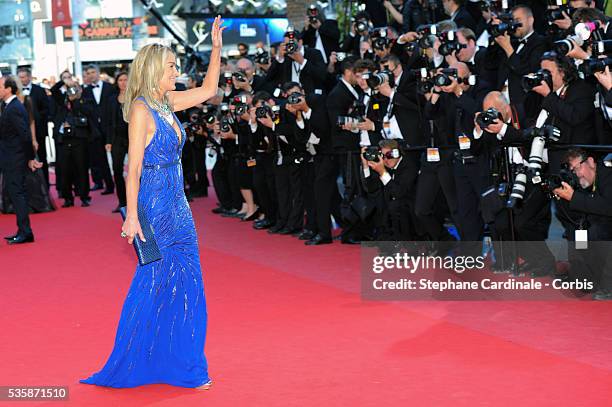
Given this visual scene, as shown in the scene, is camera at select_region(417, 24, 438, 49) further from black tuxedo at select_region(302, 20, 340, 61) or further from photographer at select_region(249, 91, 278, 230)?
black tuxedo at select_region(302, 20, 340, 61)

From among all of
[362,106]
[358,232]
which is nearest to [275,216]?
[358,232]

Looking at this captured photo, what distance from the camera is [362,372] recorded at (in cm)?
554

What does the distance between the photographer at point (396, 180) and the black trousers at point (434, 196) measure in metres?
0.17

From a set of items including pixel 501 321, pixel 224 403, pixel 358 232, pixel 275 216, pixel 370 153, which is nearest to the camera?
pixel 224 403

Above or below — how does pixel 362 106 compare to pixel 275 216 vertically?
above

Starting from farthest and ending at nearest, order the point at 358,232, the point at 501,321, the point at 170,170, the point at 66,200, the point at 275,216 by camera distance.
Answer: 1. the point at 66,200
2. the point at 275,216
3. the point at 358,232
4. the point at 501,321
5. the point at 170,170

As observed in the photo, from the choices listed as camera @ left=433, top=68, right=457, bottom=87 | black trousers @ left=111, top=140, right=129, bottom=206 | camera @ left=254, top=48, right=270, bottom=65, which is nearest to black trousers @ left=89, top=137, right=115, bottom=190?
black trousers @ left=111, top=140, right=129, bottom=206

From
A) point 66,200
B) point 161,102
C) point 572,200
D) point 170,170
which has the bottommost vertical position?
point 66,200

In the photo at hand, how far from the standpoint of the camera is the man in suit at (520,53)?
26.8ft

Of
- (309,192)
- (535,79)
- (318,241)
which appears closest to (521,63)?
(535,79)

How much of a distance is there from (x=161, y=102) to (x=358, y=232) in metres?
5.10

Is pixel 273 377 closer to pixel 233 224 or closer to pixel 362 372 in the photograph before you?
pixel 362 372

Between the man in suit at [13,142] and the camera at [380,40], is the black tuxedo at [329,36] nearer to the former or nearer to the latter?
the camera at [380,40]

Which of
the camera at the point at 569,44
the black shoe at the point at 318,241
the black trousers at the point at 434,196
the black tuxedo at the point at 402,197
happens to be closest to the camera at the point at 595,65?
the camera at the point at 569,44
